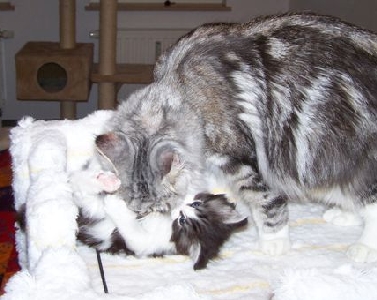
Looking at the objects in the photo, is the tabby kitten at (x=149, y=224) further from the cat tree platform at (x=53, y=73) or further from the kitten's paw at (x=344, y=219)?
the cat tree platform at (x=53, y=73)

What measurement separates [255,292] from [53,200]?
56cm

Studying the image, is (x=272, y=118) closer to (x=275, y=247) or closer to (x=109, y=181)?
(x=275, y=247)

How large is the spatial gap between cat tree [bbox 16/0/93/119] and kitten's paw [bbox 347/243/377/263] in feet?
6.94

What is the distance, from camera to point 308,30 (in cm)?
152

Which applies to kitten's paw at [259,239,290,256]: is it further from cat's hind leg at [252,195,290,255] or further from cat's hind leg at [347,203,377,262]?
cat's hind leg at [347,203,377,262]

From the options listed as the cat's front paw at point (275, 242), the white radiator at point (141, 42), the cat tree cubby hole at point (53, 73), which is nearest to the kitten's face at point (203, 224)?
the cat's front paw at point (275, 242)

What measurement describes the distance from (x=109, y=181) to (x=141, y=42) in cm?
302

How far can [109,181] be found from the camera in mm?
1396

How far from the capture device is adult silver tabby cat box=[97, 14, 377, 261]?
1458 millimetres

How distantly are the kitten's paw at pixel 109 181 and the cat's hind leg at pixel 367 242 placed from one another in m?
0.69

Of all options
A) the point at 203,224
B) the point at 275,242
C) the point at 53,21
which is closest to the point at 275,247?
the point at 275,242

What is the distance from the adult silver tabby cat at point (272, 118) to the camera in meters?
1.46

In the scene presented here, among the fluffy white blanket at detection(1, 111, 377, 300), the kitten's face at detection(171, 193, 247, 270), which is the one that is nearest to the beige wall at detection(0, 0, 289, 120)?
the fluffy white blanket at detection(1, 111, 377, 300)

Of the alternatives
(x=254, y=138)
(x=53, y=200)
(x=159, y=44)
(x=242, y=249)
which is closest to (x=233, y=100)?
(x=254, y=138)
